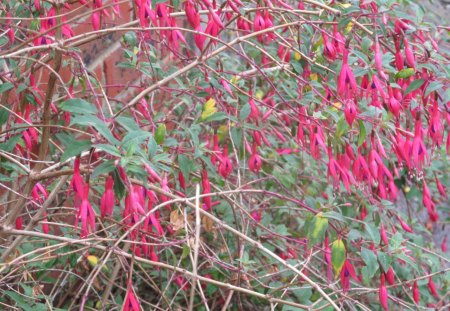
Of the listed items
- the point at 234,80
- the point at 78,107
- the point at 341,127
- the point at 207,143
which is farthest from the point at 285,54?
the point at 78,107

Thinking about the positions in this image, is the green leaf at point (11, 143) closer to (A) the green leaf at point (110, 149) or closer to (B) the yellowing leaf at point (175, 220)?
(B) the yellowing leaf at point (175, 220)

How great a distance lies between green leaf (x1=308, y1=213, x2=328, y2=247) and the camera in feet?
4.82

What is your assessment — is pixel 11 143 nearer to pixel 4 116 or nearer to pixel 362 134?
pixel 4 116

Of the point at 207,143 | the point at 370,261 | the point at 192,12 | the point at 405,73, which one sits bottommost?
the point at 370,261

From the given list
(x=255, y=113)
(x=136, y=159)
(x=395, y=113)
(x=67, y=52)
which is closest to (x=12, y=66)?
(x=67, y=52)

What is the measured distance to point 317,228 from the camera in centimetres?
147

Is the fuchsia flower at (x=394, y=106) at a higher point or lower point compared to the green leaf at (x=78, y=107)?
lower

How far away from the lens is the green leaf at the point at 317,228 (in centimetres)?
147

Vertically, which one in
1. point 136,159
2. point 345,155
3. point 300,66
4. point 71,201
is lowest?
point 71,201

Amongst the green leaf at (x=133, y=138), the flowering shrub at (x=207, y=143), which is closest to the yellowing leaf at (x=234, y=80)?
the flowering shrub at (x=207, y=143)

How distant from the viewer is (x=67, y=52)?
136 cm

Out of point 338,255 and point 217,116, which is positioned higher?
point 217,116

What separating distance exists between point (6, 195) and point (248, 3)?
0.80 metres

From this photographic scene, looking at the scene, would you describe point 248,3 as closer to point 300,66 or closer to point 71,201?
point 300,66
